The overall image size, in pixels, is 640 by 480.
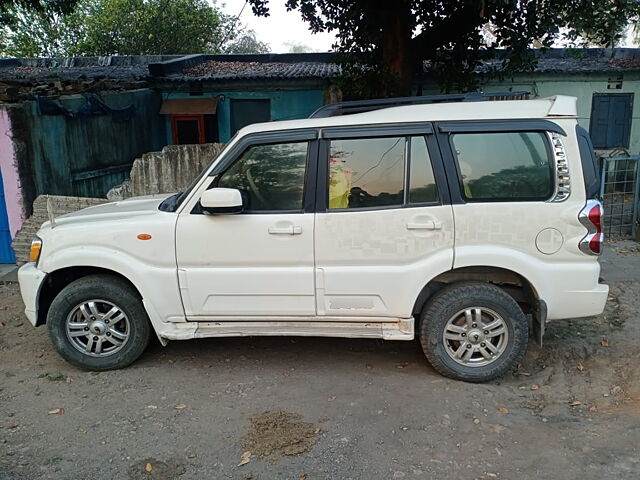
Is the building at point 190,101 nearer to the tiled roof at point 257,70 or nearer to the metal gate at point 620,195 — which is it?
the tiled roof at point 257,70

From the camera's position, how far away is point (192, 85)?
39.2 ft

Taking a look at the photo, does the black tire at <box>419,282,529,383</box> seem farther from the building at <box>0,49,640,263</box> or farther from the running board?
the building at <box>0,49,640,263</box>

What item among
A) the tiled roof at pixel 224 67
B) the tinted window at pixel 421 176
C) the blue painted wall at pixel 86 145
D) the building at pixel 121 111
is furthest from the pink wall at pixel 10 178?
the tinted window at pixel 421 176

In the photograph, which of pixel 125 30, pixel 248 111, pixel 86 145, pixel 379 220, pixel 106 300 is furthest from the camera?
pixel 125 30

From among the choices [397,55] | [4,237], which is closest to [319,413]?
[4,237]

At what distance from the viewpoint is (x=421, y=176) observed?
4203mm

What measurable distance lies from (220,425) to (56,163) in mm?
5807

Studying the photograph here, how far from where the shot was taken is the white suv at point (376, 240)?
412cm

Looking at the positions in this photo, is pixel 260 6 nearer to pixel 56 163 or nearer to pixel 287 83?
pixel 287 83

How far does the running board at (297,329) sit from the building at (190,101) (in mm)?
4460

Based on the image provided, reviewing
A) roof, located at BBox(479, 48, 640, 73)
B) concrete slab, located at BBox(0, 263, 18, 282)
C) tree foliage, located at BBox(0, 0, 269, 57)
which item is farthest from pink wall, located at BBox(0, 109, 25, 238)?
tree foliage, located at BBox(0, 0, 269, 57)

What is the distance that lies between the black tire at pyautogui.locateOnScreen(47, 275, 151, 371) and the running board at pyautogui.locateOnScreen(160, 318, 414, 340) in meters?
0.25

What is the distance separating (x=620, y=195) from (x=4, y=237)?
8.94 meters

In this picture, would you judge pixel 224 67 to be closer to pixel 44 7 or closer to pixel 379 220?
pixel 44 7
